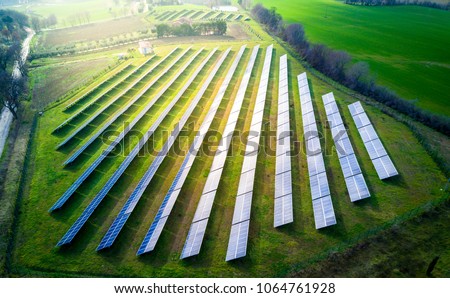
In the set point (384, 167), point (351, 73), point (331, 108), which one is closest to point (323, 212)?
point (384, 167)

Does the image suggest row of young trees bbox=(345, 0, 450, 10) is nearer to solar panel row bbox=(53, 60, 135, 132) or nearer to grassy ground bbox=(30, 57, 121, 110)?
solar panel row bbox=(53, 60, 135, 132)

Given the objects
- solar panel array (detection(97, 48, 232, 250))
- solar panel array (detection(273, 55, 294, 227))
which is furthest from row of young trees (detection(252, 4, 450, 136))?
solar panel array (detection(97, 48, 232, 250))

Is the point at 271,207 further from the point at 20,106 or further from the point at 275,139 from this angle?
the point at 20,106

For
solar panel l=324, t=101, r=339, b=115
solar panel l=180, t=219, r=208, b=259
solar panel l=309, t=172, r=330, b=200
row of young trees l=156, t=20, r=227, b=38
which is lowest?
solar panel l=180, t=219, r=208, b=259

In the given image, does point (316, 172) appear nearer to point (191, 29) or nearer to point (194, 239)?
point (194, 239)

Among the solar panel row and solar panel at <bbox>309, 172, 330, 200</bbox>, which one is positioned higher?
the solar panel row

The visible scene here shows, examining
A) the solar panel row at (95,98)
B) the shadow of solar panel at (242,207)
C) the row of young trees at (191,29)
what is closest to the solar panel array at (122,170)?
the shadow of solar panel at (242,207)
